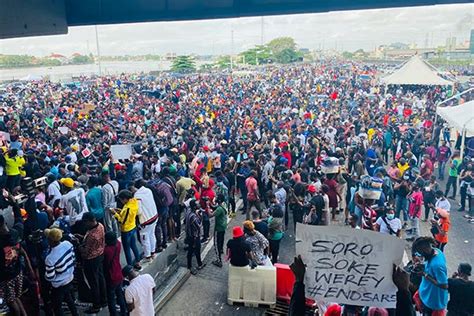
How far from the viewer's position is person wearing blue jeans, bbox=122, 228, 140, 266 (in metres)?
7.30

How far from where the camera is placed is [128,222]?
7.21 m

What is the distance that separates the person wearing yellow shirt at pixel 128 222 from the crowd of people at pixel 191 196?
21 mm

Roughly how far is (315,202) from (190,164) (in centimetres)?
477

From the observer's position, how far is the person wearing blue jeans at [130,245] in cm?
730

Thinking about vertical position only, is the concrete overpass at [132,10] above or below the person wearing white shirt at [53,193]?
above

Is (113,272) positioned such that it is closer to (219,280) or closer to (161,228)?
(161,228)

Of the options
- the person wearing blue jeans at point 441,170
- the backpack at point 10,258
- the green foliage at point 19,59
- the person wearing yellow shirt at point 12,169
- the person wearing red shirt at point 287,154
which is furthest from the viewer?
the green foliage at point 19,59

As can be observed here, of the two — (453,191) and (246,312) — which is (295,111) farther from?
(246,312)

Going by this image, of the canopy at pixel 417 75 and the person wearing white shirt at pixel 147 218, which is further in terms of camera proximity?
the canopy at pixel 417 75

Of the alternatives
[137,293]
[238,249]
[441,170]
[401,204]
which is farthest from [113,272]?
[441,170]

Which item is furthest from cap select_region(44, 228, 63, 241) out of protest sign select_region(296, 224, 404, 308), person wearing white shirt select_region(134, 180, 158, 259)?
protest sign select_region(296, 224, 404, 308)

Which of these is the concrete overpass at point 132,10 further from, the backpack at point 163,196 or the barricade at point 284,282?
the barricade at point 284,282

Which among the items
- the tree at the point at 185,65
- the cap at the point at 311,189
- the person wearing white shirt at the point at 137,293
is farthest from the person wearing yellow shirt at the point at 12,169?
the tree at the point at 185,65

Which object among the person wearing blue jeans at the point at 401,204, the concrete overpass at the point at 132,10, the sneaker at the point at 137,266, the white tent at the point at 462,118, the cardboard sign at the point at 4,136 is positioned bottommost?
the sneaker at the point at 137,266
